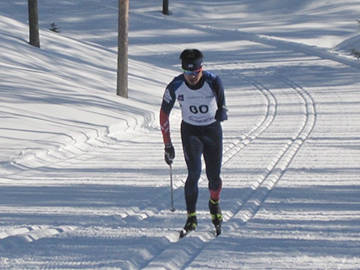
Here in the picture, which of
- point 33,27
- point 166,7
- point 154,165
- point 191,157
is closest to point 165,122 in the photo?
point 191,157

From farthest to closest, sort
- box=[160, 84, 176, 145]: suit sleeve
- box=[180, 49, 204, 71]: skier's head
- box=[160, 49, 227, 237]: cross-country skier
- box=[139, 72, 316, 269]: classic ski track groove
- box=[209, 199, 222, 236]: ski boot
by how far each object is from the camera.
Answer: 1. box=[209, 199, 222, 236]: ski boot
2. box=[160, 84, 176, 145]: suit sleeve
3. box=[160, 49, 227, 237]: cross-country skier
4. box=[180, 49, 204, 71]: skier's head
5. box=[139, 72, 316, 269]: classic ski track groove

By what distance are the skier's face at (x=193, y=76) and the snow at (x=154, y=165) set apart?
1600 millimetres

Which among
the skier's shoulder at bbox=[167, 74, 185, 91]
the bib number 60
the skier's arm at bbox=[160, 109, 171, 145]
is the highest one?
the skier's shoulder at bbox=[167, 74, 185, 91]

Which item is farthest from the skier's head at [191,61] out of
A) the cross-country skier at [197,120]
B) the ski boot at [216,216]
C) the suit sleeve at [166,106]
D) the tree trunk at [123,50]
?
the tree trunk at [123,50]

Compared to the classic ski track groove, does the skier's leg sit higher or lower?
higher

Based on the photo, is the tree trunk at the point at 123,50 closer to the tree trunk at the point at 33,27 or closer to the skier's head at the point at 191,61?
the tree trunk at the point at 33,27

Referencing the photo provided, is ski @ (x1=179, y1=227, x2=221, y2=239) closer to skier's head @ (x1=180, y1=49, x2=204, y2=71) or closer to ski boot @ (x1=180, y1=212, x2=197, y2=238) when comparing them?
ski boot @ (x1=180, y1=212, x2=197, y2=238)

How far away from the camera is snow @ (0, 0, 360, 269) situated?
744 cm

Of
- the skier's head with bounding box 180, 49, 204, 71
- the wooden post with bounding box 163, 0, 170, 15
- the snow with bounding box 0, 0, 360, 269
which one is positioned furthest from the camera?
the wooden post with bounding box 163, 0, 170, 15

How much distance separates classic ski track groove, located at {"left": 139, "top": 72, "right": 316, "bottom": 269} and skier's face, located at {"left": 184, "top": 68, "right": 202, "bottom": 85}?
5.24 ft

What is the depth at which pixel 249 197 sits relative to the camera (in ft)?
33.0

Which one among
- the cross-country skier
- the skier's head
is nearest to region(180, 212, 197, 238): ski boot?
the cross-country skier

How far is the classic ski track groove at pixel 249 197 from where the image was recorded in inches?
279

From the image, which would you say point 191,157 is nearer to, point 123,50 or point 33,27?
point 123,50
